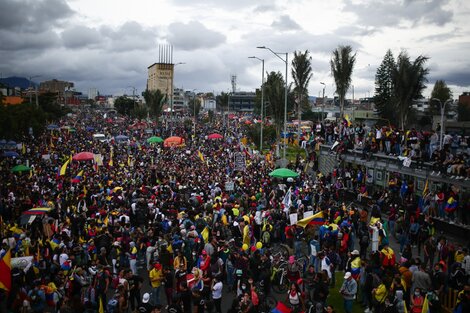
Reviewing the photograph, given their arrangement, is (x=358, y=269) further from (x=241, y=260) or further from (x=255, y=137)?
(x=255, y=137)

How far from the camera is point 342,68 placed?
32688 mm

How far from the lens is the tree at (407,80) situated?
26.2 m

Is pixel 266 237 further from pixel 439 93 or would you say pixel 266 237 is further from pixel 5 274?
pixel 439 93


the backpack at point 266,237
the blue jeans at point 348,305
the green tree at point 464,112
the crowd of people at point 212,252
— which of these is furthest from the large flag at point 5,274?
the green tree at point 464,112

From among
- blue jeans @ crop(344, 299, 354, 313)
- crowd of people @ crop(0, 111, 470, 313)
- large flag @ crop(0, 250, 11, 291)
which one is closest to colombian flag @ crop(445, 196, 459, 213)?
crowd of people @ crop(0, 111, 470, 313)

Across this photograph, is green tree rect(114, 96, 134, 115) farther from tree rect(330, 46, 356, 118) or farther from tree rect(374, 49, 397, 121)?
tree rect(330, 46, 356, 118)

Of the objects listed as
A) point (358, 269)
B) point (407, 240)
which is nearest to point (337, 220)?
point (407, 240)

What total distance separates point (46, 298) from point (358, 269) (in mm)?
7705

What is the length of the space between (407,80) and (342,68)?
6.66 meters

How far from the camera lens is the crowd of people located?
9.92 meters

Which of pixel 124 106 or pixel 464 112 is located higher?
pixel 124 106

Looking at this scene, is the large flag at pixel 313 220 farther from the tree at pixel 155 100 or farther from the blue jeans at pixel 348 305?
the tree at pixel 155 100

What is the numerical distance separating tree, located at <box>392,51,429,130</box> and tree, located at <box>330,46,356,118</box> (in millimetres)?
5074

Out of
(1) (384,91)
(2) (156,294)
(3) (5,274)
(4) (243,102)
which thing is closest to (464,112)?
(1) (384,91)
